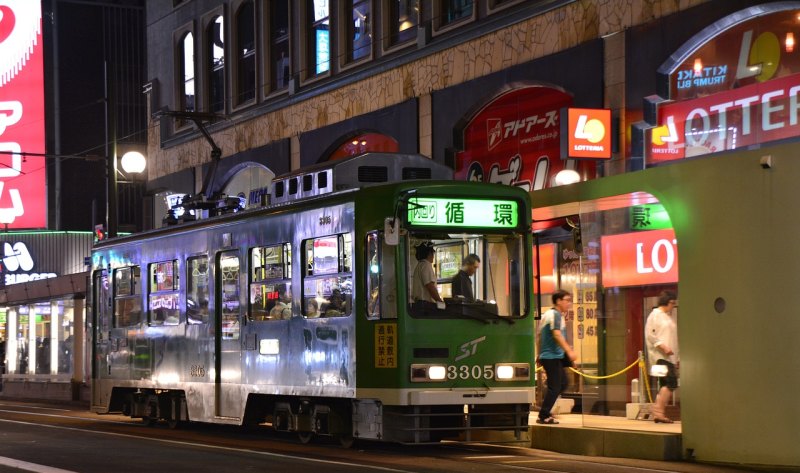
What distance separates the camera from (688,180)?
15523 millimetres

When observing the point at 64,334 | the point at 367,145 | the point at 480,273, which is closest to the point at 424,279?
the point at 480,273

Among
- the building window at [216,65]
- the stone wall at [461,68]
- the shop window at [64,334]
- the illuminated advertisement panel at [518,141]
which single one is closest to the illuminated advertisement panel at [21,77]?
the shop window at [64,334]

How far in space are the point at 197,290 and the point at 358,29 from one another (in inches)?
430

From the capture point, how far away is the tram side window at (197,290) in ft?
65.4

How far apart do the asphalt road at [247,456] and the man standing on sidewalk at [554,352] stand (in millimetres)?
831

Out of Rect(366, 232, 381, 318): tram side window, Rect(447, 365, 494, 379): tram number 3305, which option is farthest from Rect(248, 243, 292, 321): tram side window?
Rect(447, 365, 494, 379): tram number 3305

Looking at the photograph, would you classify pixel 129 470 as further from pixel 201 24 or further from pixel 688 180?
pixel 201 24

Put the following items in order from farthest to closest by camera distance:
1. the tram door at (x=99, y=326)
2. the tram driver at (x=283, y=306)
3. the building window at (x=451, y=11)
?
the building window at (x=451, y=11) < the tram door at (x=99, y=326) < the tram driver at (x=283, y=306)

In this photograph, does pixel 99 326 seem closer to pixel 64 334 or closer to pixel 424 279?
pixel 424 279

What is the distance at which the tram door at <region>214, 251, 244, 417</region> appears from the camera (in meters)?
19.0

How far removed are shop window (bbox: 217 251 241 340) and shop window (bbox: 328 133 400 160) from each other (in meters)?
8.98

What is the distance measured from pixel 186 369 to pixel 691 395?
Answer: 8.26 meters

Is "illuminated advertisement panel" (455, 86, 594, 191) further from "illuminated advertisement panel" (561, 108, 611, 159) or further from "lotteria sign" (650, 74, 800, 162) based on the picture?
"lotteria sign" (650, 74, 800, 162)

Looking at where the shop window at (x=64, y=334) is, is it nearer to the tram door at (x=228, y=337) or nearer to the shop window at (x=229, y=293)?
the tram door at (x=228, y=337)
